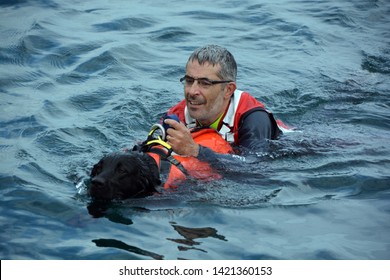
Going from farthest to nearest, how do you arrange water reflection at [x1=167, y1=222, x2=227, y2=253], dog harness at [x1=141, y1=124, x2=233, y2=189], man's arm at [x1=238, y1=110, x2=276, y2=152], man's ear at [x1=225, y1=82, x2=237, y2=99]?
man's ear at [x1=225, y1=82, x2=237, y2=99] → man's arm at [x1=238, y1=110, x2=276, y2=152] → dog harness at [x1=141, y1=124, x2=233, y2=189] → water reflection at [x1=167, y1=222, x2=227, y2=253]

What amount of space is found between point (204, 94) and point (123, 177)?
5.44 feet

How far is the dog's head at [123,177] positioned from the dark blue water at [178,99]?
13cm

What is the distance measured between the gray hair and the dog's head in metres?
1.50

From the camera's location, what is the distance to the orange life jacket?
5.94 m

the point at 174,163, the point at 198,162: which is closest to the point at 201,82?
the point at 198,162

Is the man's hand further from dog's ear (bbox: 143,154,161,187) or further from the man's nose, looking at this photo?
the man's nose

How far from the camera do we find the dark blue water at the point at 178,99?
535 cm

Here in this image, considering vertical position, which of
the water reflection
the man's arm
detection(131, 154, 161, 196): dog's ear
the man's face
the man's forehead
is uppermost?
the man's forehead

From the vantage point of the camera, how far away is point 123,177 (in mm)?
5590

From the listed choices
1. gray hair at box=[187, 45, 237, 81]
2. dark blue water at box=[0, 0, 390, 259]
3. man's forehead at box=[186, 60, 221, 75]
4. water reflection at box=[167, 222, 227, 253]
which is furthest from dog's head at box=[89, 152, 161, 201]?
gray hair at box=[187, 45, 237, 81]

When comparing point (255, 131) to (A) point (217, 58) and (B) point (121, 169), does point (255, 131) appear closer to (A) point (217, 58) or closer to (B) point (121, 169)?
(A) point (217, 58)

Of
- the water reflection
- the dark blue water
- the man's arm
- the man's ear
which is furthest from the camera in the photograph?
the man's ear
